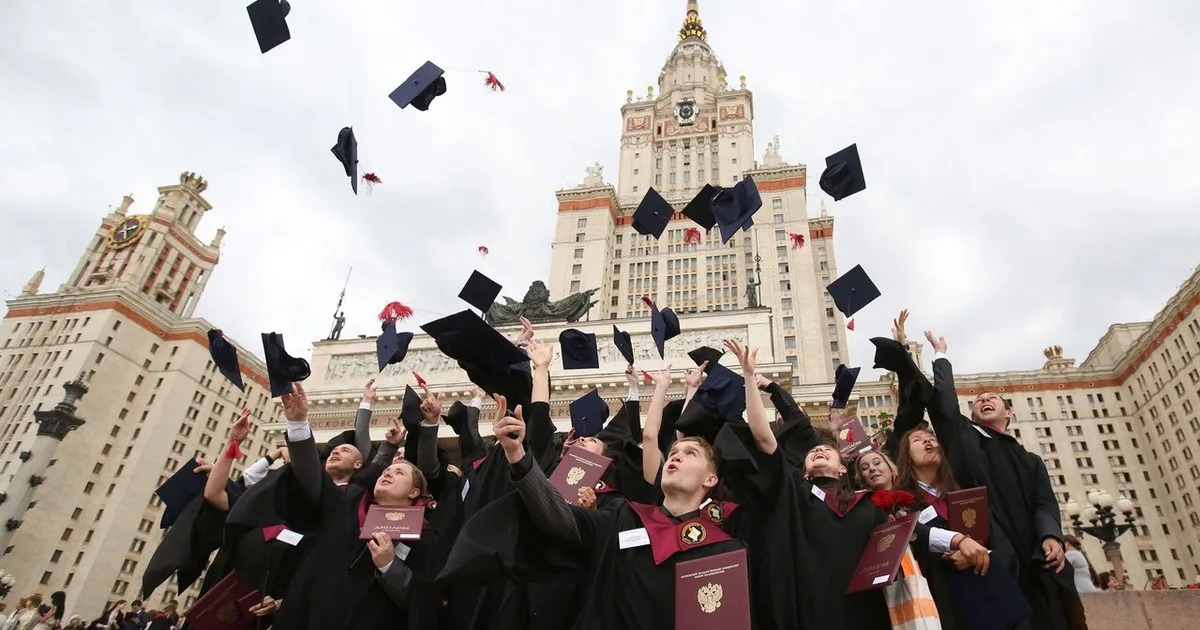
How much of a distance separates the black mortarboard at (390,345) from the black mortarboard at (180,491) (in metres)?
2.82

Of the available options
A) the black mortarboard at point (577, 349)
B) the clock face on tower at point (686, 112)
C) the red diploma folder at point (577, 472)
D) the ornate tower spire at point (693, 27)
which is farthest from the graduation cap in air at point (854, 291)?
the ornate tower spire at point (693, 27)

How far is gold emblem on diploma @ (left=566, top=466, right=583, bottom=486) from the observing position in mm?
4238

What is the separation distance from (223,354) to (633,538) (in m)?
4.83

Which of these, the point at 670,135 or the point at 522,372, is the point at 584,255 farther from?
the point at 522,372

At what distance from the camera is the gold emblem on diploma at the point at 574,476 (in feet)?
13.9

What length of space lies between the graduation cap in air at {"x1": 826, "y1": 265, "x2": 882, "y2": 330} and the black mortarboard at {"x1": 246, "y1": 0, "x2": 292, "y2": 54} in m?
7.27

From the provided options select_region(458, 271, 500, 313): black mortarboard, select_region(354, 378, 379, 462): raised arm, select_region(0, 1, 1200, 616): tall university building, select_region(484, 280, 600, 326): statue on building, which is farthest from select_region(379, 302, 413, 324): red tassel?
select_region(0, 1, 1200, 616): tall university building

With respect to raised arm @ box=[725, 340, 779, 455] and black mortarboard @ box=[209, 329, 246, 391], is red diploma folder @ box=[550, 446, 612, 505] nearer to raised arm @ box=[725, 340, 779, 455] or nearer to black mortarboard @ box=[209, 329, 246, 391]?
raised arm @ box=[725, 340, 779, 455]

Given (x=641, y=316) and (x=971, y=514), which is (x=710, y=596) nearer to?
(x=971, y=514)

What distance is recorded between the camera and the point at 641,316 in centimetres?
4750

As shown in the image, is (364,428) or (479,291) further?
(479,291)

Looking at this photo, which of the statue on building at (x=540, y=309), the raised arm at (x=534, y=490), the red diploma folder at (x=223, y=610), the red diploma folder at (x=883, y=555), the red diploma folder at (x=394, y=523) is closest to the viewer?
the raised arm at (x=534, y=490)

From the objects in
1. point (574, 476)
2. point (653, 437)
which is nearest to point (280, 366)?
point (574, 476)

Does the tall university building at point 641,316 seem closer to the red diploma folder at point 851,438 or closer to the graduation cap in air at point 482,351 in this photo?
the red diploma folder at point 851,438
